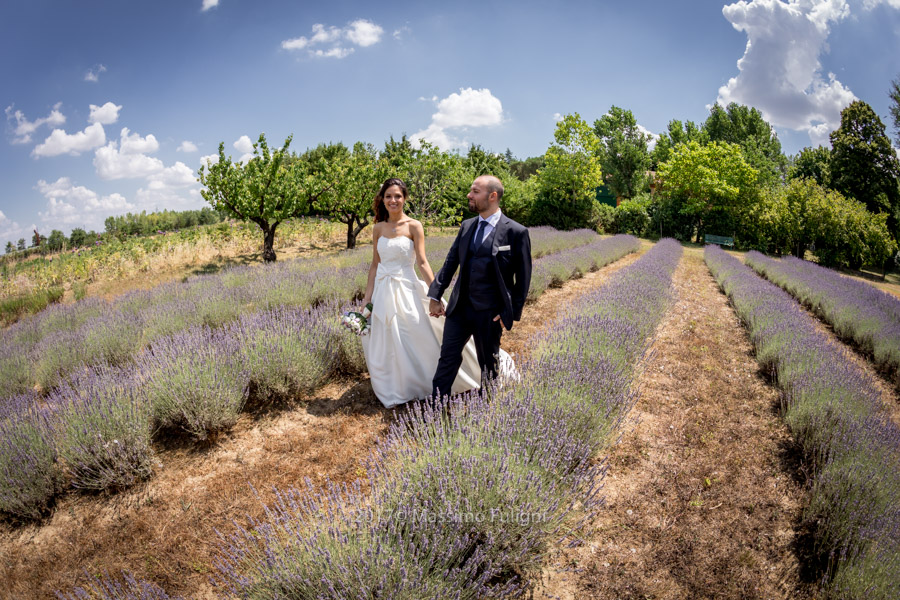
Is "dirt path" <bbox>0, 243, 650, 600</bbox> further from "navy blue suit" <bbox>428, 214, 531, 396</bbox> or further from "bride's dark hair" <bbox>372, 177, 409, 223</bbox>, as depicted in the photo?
"bride's dark hair" <bbox>372, 177, 409, 223</bbox>

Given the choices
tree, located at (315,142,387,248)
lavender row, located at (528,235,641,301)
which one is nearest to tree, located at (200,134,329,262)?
tree, located at (315,142,387,248)

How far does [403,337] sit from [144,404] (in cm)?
199

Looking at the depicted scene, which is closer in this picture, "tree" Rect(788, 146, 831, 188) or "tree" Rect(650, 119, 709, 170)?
"tree" Rect(788, 146, 831, 188)

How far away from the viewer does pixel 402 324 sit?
3514 mm

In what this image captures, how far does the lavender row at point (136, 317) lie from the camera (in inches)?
163

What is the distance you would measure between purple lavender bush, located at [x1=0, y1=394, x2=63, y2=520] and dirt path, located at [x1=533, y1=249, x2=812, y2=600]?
9.79 feet

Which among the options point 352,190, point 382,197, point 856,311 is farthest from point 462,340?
point 352,190

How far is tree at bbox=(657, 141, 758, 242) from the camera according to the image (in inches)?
905

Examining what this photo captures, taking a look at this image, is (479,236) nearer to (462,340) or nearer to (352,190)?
(462,340)

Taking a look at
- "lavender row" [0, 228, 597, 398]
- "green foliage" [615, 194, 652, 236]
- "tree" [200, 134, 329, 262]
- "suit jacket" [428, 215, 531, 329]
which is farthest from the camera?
"green foliage" [615, 194, 652, 236]

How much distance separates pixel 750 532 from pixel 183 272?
1409cm

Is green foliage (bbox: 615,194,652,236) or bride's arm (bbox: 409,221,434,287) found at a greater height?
green foliage (bbox: 615,194,652,236)

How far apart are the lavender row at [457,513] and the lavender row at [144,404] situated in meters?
1.19

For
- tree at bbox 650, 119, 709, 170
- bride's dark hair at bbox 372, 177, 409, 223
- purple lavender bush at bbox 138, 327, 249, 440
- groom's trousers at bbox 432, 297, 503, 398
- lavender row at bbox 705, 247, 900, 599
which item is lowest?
lavender row at bbox 705, 247, 900, 599
